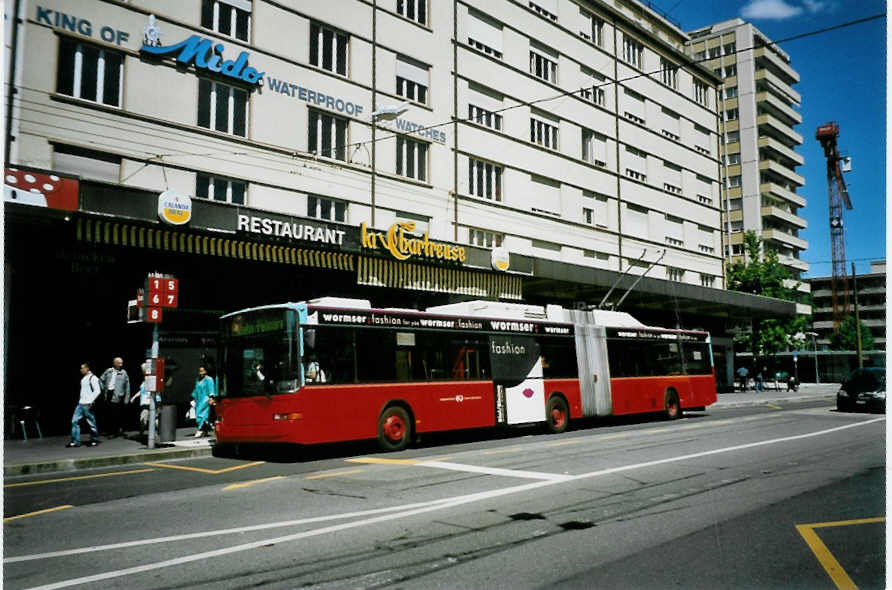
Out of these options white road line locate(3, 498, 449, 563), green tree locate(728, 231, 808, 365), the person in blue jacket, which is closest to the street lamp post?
green tree locate(728, 231, 808, 365)

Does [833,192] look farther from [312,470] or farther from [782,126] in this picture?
[782,126]

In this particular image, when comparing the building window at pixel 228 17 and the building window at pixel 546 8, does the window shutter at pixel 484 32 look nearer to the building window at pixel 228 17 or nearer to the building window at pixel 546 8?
the building window at pixel 546 8

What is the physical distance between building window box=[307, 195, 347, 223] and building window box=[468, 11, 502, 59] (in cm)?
1002

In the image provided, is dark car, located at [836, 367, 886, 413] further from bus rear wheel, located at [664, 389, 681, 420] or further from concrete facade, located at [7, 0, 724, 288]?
concrete facade, located at [7, 0, 724, 288]

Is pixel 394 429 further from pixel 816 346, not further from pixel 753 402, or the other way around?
pixel 816 346

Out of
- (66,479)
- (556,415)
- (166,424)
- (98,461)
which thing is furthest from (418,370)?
(66,479)

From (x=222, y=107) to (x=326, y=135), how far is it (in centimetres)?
364

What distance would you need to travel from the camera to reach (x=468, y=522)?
664 cm

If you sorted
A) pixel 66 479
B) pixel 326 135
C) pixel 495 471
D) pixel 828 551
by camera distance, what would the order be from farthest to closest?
pixel 326 135, pixel 66 479, pixel 495 471, pixel 828 551

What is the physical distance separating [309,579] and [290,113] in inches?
731

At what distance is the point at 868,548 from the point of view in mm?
5625

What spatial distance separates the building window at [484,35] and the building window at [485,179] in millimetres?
4733

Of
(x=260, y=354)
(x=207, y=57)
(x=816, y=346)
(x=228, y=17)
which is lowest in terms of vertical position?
(x=260, y=354)

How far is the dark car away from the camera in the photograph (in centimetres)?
2105
